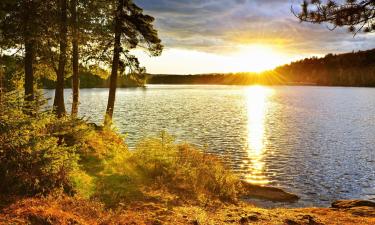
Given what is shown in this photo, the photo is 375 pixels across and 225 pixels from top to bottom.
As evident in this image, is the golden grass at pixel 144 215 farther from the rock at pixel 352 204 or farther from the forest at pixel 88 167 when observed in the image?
the rock at pixel 352 204

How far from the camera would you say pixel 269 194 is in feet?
66.2

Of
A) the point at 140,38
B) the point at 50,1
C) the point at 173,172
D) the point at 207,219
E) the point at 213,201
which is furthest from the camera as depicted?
the point at 140,38

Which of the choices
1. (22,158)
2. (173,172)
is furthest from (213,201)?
(22,158)

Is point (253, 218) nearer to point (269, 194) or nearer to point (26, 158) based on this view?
point (26, 158)

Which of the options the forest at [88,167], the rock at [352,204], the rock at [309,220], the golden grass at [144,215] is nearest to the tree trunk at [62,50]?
the forest at [88,167]

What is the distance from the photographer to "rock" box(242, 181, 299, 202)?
19531 mm

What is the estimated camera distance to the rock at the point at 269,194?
1953 cm

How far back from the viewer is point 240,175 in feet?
80.3

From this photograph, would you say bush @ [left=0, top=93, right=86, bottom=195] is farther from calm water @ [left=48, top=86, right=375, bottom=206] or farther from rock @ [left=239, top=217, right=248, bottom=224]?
calm water @ [left=48, top=86, right=375, bottom=206]

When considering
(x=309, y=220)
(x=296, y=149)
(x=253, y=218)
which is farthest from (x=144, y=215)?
(x=296, y=149)

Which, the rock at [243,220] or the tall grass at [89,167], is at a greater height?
the tall grass at [89,167]

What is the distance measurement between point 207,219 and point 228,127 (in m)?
37.8

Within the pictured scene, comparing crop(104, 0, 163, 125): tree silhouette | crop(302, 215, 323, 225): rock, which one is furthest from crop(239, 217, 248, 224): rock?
crop(104, 0, 163, 125): tree silhouette

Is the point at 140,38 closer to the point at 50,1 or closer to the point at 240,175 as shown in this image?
the point at 50,1
